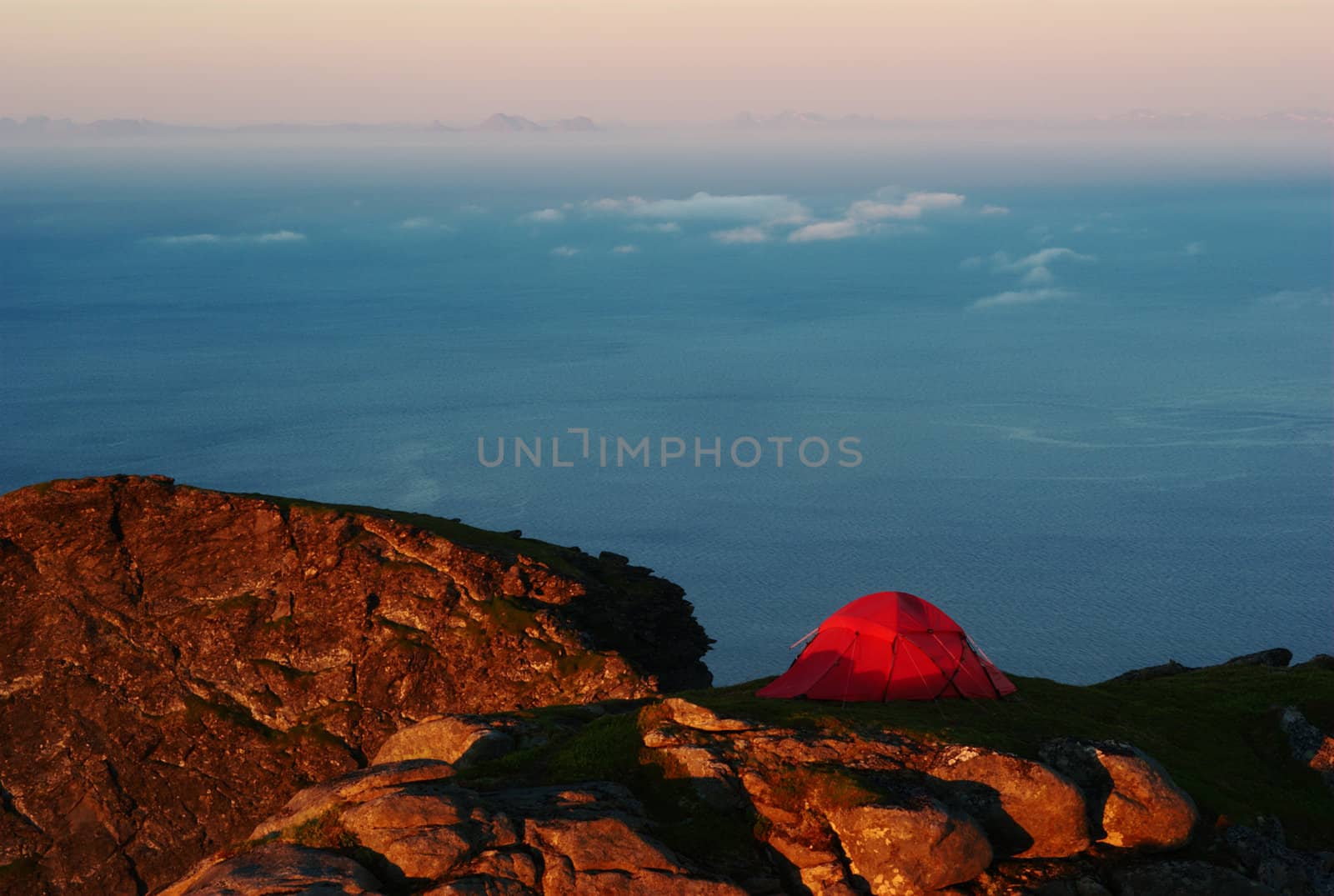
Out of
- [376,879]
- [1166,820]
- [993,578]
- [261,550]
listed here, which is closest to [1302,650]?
[993,578]

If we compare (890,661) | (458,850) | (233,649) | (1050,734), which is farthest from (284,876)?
(233,649)

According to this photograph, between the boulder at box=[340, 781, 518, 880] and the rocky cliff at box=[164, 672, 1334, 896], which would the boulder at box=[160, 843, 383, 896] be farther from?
the boulder at box=[340, 781, 518, 880]

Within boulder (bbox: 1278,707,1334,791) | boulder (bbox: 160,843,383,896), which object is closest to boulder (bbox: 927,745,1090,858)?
boulder (bbox: 1278,707,1334,791)

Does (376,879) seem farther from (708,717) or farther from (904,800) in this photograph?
(904,800)

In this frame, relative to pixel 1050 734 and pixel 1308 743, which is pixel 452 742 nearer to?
pixel 1050 734

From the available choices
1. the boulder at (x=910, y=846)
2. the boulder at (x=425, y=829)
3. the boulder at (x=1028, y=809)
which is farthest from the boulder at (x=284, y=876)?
the boulder at (x=1028, y=809)

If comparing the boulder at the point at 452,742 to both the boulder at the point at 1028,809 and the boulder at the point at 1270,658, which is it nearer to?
the boulder at the point at 1028,809
